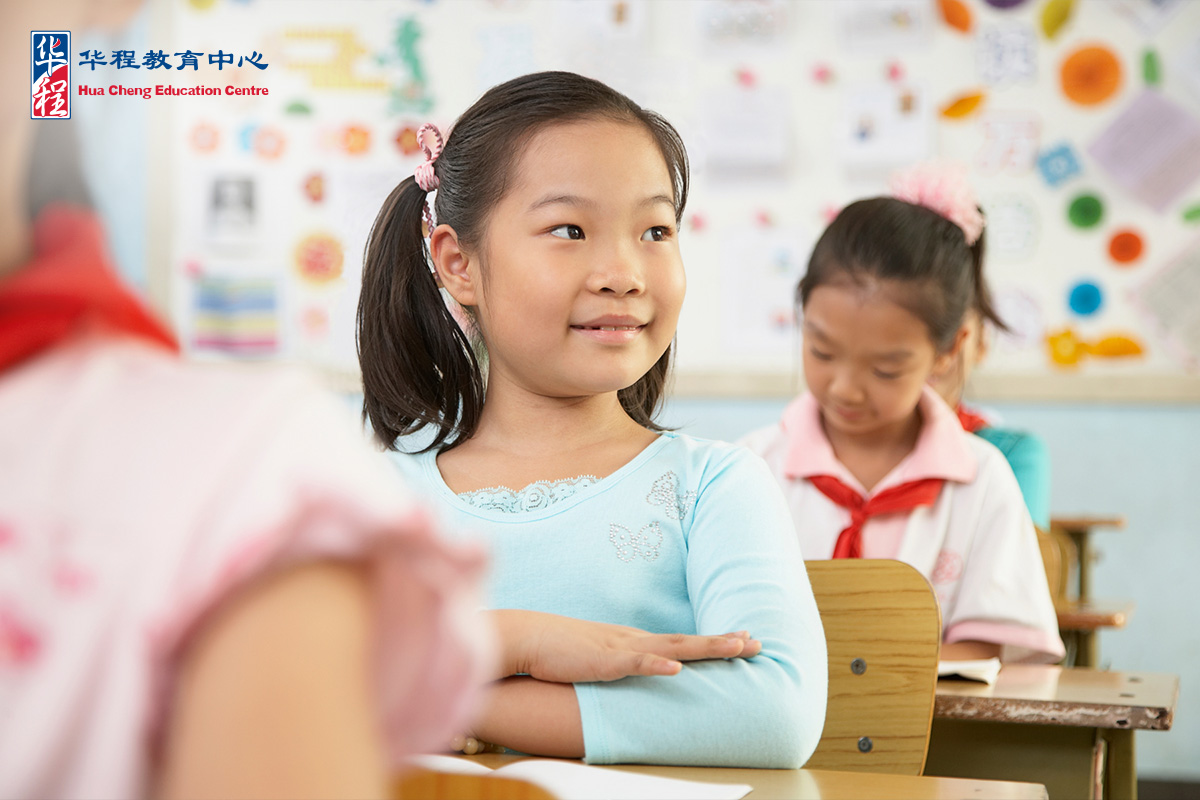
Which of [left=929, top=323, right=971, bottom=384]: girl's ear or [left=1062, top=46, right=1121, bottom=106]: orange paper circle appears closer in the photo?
[left=929, top=323, right=971, bottom=384]: girl's ear

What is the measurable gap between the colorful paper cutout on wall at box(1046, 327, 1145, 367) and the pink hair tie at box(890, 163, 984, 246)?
0.92 meters

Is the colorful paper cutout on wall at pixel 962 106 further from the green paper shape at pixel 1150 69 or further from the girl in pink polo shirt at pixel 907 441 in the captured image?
the girl in pink polo shirt at pixel 907 441

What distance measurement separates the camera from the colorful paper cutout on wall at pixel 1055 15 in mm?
3072

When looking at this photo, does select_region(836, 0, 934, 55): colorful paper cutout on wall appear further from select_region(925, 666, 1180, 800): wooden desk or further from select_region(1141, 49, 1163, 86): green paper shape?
select_region(925, 666, 1180, 800): wooden desk

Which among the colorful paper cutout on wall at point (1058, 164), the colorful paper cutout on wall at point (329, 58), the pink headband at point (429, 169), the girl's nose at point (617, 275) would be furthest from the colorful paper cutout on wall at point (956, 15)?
the girl's nose at point (617, 275)

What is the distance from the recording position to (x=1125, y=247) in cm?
303

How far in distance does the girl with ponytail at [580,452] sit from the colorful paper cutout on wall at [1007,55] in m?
2.17

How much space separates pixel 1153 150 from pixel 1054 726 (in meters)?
2.20

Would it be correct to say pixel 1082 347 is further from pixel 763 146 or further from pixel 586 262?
pixel 586 262

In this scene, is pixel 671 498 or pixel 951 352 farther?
pixel 951 352

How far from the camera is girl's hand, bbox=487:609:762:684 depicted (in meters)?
0.85

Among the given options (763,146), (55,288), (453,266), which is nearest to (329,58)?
(763,146)

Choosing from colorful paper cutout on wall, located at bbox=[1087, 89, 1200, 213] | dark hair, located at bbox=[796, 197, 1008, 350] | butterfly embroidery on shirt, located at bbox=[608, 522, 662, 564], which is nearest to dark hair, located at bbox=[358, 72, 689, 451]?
butterfly embroidery on shirt, located at bbox=[608, 522, 662, 564]

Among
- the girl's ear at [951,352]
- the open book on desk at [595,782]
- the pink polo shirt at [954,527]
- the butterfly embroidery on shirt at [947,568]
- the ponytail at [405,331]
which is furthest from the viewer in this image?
the girl's ear at [951,352]
